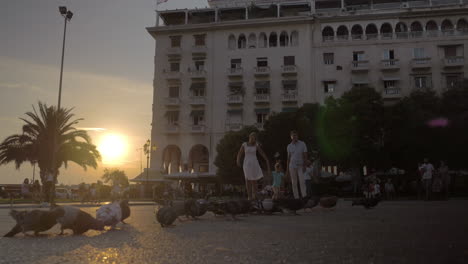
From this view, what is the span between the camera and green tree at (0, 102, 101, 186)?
97.1 ft

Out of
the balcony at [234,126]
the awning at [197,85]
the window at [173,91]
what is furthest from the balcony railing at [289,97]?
the window at [173,91]

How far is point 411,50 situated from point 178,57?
26593 millimetres

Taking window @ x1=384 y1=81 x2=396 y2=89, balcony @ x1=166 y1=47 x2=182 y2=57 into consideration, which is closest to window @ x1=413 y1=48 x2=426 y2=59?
window @ x1=384 y1=81 x2=396 y2=89

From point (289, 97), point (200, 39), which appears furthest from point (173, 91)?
point (289, 97)

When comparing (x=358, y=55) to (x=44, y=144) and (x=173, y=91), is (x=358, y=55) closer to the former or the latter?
(x=173, y=91)

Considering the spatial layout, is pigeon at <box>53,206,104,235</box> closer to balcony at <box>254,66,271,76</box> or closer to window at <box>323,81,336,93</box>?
balcony at <box>254,66,271,76</box>

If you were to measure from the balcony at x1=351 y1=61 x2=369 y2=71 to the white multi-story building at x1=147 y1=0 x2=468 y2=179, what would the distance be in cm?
11

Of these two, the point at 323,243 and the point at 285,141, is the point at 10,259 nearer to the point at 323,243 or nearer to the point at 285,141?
the point at 323,243

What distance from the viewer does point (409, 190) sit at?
3453 cm

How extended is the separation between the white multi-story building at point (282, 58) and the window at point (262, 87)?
0.38ft

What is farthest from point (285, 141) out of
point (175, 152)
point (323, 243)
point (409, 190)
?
point (323, 243)

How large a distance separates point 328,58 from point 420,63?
974cm

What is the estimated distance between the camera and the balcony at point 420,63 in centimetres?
4262

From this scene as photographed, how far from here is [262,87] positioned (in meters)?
45.3
